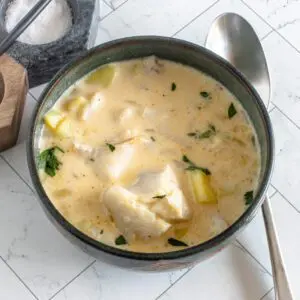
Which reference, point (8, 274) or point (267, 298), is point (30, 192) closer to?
point (8, 274)

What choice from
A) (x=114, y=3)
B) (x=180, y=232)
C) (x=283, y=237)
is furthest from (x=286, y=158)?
(x=114, y=3)

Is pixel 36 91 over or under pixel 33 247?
over

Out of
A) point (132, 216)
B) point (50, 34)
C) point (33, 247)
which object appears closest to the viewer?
point (132, 216)

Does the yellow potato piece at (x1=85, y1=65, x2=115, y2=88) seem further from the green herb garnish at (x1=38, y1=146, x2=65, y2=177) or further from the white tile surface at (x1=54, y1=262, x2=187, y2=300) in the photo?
the white tile surface at (x1=54, y1=262, x2=187, y2=300)

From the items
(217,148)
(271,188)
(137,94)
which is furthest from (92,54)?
(271,188)

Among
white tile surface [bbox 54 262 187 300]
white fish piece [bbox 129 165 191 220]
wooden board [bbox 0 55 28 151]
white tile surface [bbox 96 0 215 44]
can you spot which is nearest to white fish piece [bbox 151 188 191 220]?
white fish piece [bbox 129 165 191 220]

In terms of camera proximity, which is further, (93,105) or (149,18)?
(149,18)

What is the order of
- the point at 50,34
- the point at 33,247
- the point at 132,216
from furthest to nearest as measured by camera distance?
the point at 50,34
the point at 33,247
the point at 132,216

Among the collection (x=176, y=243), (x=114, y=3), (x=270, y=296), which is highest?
(x=114, y=3)

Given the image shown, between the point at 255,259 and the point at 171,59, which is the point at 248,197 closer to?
the point at 255,259
